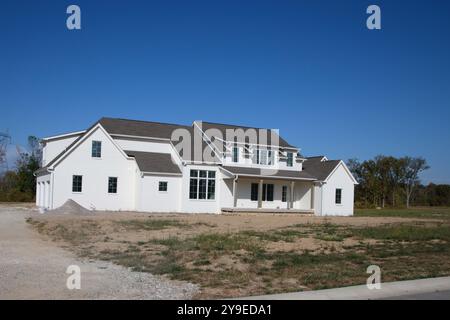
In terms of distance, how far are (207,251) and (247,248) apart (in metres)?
1.48

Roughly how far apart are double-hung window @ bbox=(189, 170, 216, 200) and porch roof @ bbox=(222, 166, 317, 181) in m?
1.40

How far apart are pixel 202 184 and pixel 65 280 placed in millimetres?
29304

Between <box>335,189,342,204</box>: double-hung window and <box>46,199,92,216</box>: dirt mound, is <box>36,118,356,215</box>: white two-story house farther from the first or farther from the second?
<box>46,199,92,216</box>: dirt mound

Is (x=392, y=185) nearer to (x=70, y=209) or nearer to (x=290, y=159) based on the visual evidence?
(x=290, y=159)

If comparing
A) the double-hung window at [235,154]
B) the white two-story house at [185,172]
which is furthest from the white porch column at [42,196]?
the double-hung window at [235,154]

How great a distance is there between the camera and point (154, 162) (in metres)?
39.3

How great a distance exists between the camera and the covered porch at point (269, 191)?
4038cm

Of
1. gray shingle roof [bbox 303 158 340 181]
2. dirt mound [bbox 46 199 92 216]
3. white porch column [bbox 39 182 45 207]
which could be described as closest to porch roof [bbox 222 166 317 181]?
gray shingle roof [bbox 303 158 340 181]

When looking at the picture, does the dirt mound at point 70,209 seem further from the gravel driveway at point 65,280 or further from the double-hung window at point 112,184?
the gravel driveway at point 65,280

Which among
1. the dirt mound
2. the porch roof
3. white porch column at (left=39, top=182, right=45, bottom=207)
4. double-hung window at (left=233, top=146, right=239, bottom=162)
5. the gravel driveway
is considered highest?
double-hung window at (left=233, top=146, right=239, bottom=162)

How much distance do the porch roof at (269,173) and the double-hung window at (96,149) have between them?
9.52 metres

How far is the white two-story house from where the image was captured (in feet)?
120
